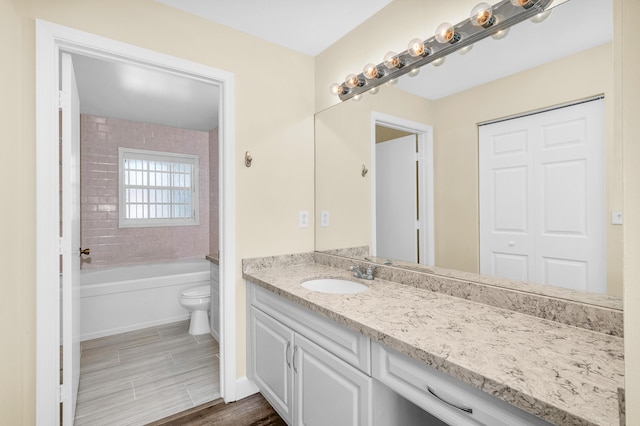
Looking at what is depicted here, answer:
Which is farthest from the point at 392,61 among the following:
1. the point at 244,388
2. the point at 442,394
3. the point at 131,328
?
the point at 131,328

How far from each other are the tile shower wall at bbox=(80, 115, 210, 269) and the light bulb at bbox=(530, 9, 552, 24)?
430 centimetres

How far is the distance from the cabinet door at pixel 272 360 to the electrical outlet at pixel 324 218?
0.77m

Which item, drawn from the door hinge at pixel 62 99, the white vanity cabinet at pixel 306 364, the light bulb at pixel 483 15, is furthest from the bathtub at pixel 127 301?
the light bulb at pixel 483 15

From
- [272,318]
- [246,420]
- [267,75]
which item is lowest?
[246,420]

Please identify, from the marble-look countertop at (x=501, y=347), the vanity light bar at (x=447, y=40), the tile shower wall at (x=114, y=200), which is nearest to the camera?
the marble-look countertop at (x=501, y=347)

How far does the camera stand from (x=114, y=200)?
13.0ft

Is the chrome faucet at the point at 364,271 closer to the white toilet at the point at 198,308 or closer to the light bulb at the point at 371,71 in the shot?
the light bulb at the point at 371,71

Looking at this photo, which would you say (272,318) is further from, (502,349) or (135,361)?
(135,361)

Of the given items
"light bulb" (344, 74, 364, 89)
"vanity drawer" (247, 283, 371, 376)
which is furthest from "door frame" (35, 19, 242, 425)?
"light bulb" (344, 74, 364, 89)

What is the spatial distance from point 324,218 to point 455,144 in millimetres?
1084

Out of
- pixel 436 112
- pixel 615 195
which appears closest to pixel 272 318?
pixel 436 112

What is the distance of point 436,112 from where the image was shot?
1594 mm

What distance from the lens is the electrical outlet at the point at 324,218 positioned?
231cm

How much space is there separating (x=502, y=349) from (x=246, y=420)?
5.07ft
